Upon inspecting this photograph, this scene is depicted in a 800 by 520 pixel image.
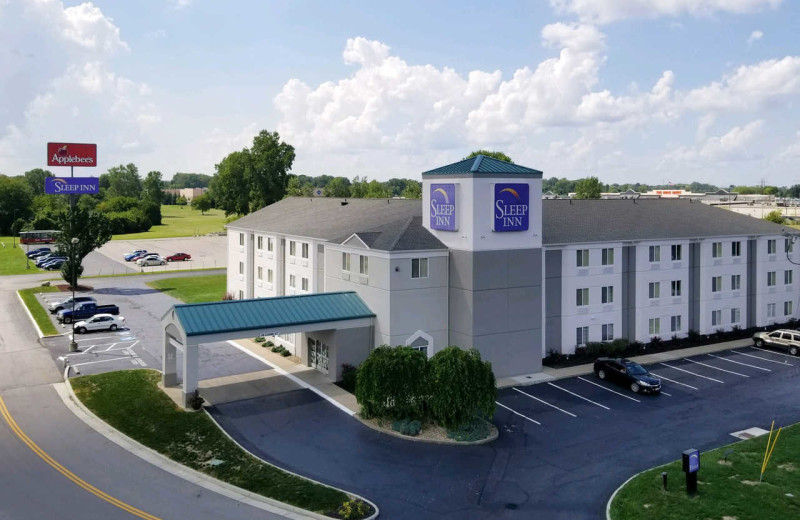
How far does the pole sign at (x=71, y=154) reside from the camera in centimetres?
6284

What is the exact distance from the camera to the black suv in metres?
36.3

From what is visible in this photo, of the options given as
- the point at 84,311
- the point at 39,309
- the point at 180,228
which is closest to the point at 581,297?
the point at 84,311

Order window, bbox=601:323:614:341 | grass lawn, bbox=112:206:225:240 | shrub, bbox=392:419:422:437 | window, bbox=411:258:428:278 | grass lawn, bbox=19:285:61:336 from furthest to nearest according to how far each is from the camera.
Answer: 1. grass lawn, bbox=112:206:225:240
2. grass lawn, bbox=19:285:61:336
3. window, bbox=601:323:614:341
4. window, bbox=411:258:428:278
5. shrub, bbox=392:419:422:437

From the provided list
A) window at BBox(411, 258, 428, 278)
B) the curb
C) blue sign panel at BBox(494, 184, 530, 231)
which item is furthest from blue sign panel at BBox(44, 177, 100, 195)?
blue sign panel at BBox(494, 184, 530, 231)

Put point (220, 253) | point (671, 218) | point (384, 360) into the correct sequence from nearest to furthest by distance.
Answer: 1. point (384, 360)
2. point (671, 218)
3. point (220, 253)

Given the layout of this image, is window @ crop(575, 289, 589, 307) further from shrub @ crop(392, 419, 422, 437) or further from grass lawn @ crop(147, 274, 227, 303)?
grass lawn @ crop(147, 274, 227, 303)

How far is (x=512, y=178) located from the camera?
3900 centimetres

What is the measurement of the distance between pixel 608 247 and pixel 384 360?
70.2 feet

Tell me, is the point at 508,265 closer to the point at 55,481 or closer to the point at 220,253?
the point at 55,481

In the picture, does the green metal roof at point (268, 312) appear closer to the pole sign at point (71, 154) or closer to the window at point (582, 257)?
the window at point (582, 257)

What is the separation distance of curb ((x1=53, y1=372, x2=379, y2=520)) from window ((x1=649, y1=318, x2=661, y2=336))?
3086 cm

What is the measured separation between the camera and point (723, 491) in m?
23.7

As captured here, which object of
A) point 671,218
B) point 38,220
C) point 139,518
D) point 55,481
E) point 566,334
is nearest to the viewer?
Result: point 139,518

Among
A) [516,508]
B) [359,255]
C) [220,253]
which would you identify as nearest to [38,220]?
[220,253]
